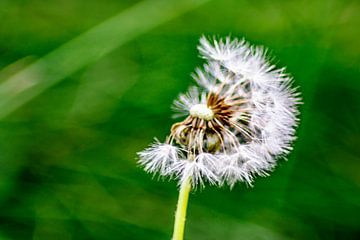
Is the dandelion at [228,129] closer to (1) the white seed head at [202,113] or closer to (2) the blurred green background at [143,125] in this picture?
(1) the white seed head at [202,113]

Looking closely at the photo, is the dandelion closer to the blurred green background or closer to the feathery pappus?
the feathery pappus

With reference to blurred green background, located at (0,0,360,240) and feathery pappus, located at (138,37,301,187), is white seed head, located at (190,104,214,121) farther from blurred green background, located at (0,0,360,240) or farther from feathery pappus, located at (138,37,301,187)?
blurred green background, located at (0,0,360,240)

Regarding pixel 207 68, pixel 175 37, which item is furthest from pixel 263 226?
pixel 207 68

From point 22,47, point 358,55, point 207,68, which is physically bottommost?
point 207,68

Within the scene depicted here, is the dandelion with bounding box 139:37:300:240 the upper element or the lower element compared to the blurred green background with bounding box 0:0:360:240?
lower

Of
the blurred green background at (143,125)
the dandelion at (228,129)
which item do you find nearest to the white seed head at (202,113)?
the dandelion at (228,129)

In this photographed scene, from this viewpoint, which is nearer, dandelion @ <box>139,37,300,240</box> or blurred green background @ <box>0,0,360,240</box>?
dandelion @ <box>139,37,300,240</box>

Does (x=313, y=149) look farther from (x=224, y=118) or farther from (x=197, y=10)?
(x=224, y=118)

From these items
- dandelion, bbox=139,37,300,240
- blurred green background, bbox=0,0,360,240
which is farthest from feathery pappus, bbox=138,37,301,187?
blurred green background, bbox=0,0,360,240
